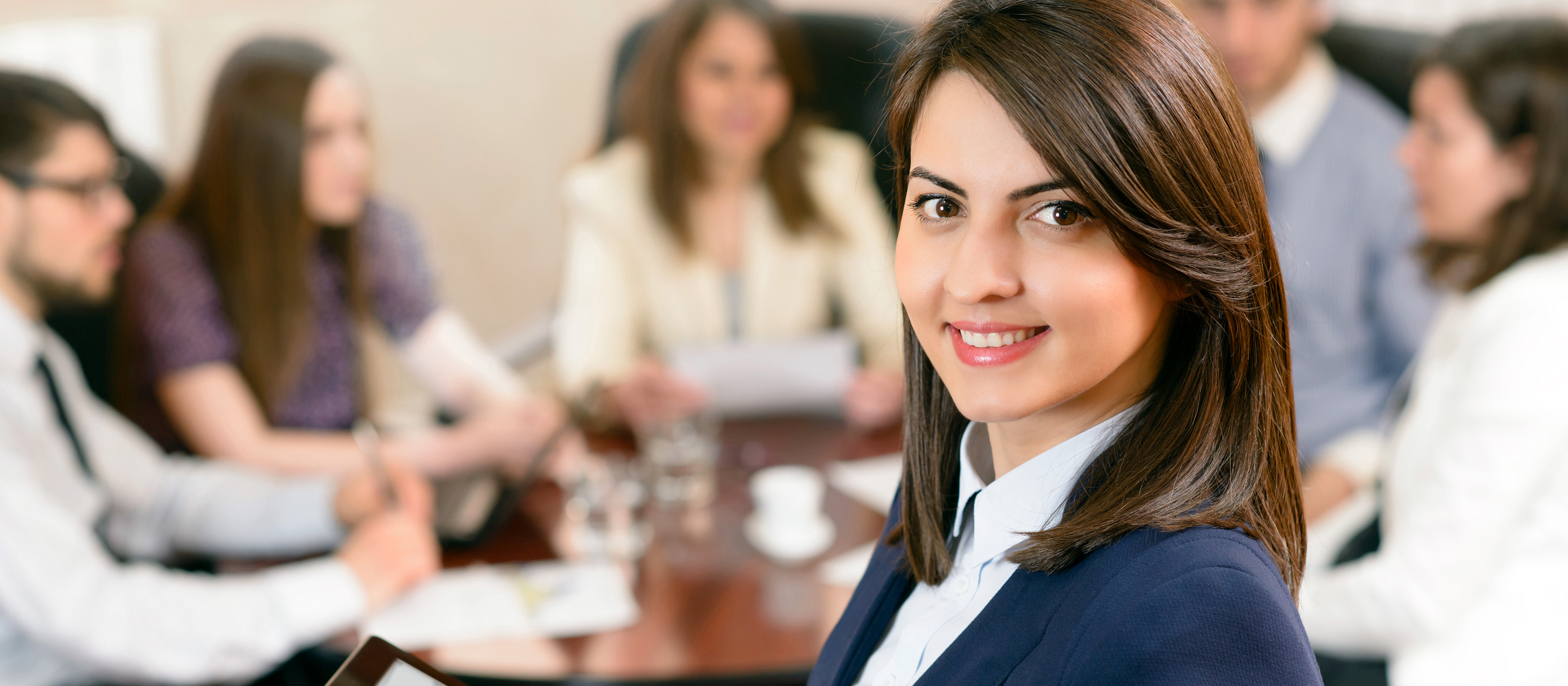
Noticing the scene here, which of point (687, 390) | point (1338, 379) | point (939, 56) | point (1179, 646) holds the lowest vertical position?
point (1338, 379)

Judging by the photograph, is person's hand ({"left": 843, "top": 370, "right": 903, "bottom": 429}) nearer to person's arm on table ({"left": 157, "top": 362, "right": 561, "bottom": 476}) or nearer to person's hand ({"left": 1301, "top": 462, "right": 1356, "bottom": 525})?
person's arm on table ({"left": 157, "top": 362, "right": 561, "bottom": 476})

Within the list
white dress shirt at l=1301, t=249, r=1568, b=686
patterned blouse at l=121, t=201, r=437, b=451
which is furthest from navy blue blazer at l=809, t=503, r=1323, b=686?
patterned blouse at l=121, t=201, r=437, b=451

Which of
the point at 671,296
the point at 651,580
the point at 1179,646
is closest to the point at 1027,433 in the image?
the point at 1179,646

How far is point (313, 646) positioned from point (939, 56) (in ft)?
4.24

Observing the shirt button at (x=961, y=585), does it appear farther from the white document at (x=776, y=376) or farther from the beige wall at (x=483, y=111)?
the beige wall at (x=483, y=111)

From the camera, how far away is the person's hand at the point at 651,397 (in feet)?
7.02

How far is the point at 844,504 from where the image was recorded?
1714 millimetres

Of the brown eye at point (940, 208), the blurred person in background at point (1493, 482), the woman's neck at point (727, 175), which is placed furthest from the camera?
the woman's neck at point (727, 175)

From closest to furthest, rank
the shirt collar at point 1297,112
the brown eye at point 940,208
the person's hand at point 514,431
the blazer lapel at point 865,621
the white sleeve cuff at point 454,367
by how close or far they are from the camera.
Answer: the brown eye at point 940,208
the blazer lapel at point 865,621
the person's hand at point 514,431
the white sleeve cuff at point 454,367
the shirt collar at point 1297,112

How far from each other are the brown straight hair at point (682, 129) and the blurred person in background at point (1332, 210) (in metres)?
1.04

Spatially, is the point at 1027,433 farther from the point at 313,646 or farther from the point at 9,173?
the point at 9,173

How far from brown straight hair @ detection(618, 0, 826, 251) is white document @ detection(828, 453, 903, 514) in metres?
1.03

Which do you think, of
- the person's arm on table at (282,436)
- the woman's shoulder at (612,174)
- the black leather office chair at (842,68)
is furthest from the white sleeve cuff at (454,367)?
the black leather office chair at (842,68)

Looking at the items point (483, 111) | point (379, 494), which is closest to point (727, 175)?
point (483, 111)
